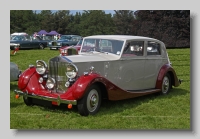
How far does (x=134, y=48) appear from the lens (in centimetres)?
663

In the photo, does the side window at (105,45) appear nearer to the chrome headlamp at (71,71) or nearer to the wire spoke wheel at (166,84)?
the chrome headlamp at (71,71)

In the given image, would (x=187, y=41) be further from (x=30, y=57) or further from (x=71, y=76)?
(x=30, y=57)

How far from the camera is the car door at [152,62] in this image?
6.94 meters

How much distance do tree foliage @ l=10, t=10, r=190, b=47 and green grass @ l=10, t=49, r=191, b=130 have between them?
507mm

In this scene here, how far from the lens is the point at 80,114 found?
544 cm

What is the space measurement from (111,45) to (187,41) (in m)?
1.56

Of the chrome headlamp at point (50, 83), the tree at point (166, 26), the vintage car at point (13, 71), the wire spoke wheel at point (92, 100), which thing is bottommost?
the wire spoke wheel at point (92, 100)

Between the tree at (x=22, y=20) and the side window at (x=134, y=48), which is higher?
the tree at (x=22, y=20)

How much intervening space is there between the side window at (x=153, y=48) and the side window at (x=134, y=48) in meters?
0.25

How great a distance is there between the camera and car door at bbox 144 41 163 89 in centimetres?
694

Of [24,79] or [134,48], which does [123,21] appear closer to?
[134,48]

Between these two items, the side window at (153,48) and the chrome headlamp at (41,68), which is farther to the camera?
the side window at (153,48)

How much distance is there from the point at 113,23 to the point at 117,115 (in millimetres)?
1953

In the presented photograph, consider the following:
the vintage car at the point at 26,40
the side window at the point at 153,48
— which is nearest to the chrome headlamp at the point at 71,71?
the vintage car at the point at 26,40
